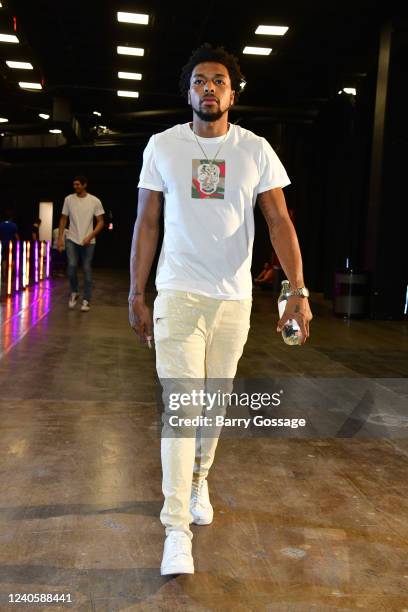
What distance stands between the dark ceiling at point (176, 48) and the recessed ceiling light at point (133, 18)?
0.12 meters

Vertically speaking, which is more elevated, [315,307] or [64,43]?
[64,43]

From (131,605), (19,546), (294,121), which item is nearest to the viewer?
(131,605)

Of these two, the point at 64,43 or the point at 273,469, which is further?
the point at 64,43

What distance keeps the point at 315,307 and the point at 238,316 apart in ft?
33.0

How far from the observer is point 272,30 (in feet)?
34.1

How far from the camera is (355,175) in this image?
13.0 m

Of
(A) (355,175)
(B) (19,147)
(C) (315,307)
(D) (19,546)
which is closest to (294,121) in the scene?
(A) (355,175)

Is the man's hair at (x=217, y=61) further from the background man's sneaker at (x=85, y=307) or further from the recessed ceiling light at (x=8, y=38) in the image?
the recessed ceiling light at (x=8, y=38)

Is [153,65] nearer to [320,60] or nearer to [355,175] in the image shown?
[320,60]

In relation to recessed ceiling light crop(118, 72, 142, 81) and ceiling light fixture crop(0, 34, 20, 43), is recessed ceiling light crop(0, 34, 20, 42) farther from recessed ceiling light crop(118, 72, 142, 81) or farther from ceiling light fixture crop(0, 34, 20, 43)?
recessed ceiling light crop(118, 72, 142, 81)

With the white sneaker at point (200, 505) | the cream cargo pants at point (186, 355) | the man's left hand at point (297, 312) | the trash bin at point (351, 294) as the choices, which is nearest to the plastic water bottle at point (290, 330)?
the man's left hand at point (297, 312)

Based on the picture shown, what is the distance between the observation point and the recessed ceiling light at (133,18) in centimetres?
1017

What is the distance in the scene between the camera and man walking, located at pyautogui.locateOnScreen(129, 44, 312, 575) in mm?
2324

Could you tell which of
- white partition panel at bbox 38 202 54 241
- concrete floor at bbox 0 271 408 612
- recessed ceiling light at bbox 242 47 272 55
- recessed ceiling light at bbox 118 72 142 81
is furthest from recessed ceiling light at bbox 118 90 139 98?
white partition panel at bbox 38 202 54 241
